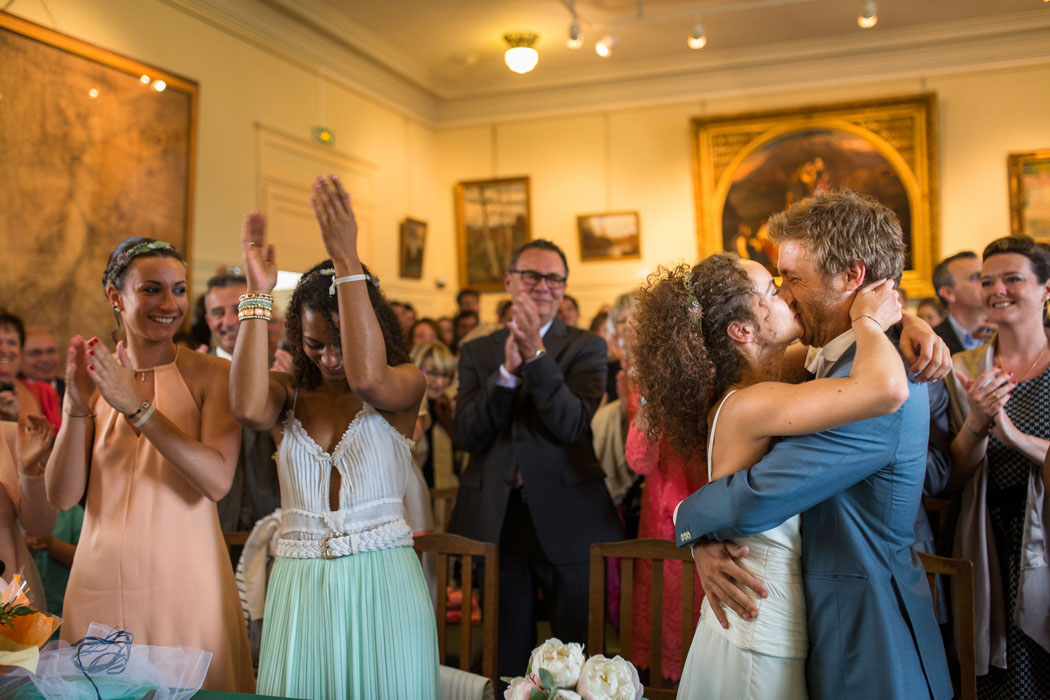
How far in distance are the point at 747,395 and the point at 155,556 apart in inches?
60.1

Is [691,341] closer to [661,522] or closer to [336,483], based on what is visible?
[336,483]

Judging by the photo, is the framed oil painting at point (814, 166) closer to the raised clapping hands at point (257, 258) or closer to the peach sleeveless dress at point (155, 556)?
the raised clapping hands at point (257, 258)

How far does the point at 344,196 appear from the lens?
1963mm

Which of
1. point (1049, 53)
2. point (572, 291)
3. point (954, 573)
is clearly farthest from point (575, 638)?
point (1049, 53)

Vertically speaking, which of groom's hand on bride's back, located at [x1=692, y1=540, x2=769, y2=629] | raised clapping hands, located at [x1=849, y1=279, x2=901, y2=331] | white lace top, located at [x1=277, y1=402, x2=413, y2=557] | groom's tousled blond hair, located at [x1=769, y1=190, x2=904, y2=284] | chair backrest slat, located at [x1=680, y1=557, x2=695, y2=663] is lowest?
chair backrest slat, located at [x1=680, y1=557, x2=695, y2=663]

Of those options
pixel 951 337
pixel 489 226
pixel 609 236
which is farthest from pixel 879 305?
pixel 489 226

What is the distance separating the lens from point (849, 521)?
169cm

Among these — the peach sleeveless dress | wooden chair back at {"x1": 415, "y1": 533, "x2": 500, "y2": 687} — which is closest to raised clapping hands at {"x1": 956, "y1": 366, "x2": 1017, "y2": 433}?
wooden chair back at {"x1": 415, "y1": 533, "x2": 500, "y2": 687}

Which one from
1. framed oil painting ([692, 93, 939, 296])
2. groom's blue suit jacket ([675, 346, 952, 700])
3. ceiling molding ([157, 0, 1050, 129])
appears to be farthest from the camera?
framed oil painting ([692, 93, 939, 296])

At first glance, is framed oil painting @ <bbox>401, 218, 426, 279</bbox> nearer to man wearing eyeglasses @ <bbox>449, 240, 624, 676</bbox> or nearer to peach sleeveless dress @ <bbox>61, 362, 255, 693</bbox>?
man wearing eyeglasses @ <bbox>449, 240, 624, 676</bbox>

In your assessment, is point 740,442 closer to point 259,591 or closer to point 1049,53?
point 259,591

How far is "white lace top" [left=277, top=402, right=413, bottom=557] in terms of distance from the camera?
2.12m

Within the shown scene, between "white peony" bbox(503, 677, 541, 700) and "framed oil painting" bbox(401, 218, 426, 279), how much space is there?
317 inches

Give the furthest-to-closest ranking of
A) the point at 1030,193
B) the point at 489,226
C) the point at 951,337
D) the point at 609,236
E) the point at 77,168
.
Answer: the point at 489,226 < the point at 609,236 < the point at 1030,193 < the point at 77,168 < the point at 951,337
